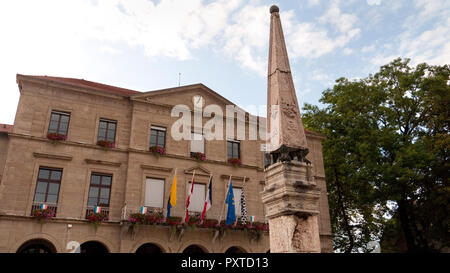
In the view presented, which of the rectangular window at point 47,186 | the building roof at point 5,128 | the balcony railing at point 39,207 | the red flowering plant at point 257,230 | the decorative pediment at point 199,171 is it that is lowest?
the red flowering plant at point 257,230

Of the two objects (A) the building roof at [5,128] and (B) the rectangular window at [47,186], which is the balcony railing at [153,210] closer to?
(B) the rectangular window at [47,186]

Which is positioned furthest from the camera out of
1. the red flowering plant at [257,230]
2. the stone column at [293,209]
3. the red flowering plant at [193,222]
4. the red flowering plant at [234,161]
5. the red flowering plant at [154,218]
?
the red flowering plant at [234,161]

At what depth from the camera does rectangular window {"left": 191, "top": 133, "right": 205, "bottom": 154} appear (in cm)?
2262

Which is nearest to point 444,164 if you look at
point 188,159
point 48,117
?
point 188,159

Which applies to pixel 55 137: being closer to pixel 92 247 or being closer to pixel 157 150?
Result: pixel 157 150

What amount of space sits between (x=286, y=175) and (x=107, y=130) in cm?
1721

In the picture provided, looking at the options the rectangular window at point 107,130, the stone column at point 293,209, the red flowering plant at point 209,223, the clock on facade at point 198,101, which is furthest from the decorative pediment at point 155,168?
the stone column at point 293,209

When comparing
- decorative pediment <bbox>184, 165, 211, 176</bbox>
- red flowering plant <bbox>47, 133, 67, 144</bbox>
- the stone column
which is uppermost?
red flowering plant <bbox>47, 133, 67, 144</bbox>

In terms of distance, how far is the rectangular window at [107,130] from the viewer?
20.5 m

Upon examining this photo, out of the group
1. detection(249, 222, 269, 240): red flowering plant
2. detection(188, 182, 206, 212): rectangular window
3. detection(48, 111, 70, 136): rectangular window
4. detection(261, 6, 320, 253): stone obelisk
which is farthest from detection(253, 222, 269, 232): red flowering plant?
detection(261, 6, 320, 253): stone obelisk

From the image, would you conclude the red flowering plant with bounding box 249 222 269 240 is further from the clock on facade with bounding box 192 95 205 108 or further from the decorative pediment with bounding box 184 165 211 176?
the clock on facade with bounding box 192 95 205 108

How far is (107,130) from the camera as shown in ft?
68.2

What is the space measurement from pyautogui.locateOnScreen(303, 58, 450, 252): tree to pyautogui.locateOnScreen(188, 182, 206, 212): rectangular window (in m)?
10.6

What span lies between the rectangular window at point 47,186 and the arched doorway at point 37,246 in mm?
2058
